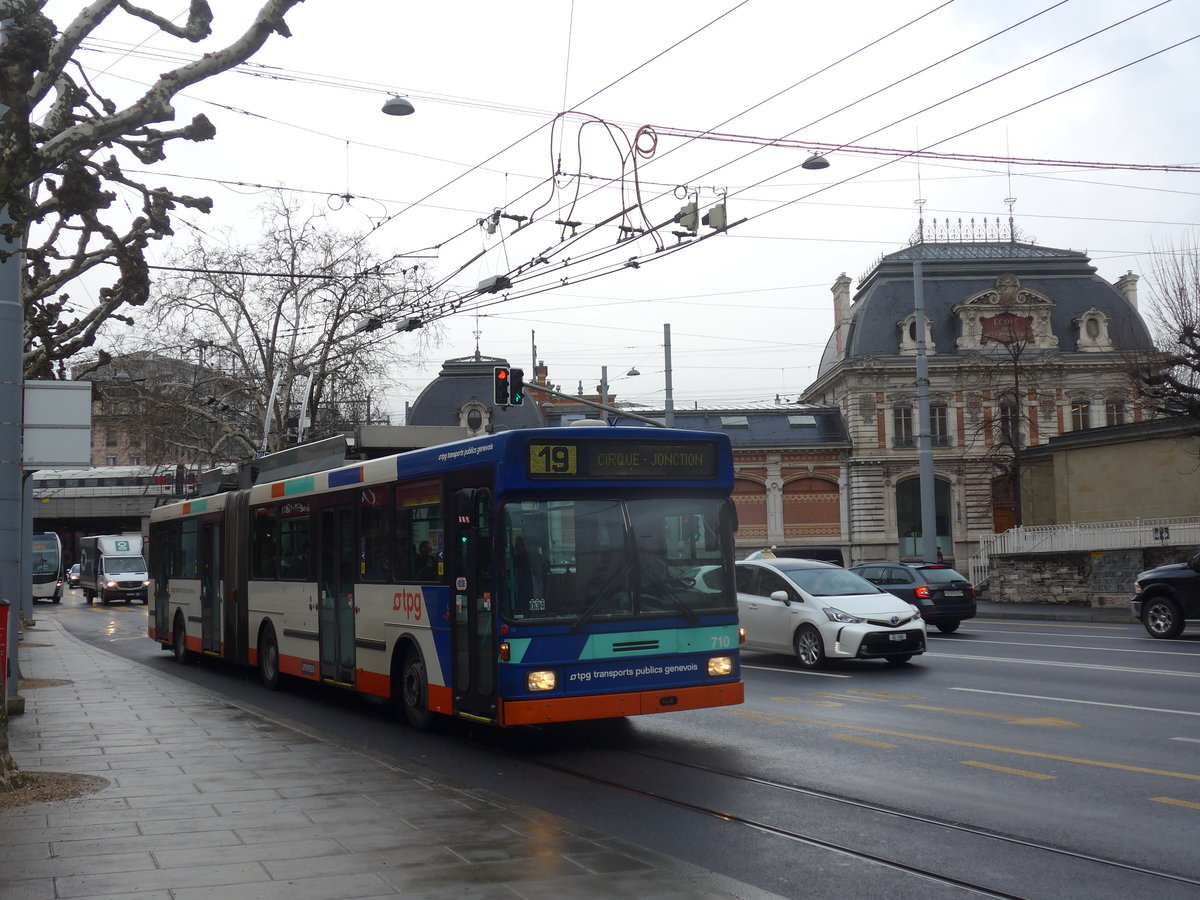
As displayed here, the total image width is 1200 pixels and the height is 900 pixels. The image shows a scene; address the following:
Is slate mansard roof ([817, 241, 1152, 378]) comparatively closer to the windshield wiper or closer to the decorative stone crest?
the decorative stone crest

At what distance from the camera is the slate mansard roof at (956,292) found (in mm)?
67812

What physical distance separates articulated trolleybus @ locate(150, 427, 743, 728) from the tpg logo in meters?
0.02

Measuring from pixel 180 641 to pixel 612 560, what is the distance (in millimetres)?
14864

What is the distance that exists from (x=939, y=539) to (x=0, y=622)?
196 feet

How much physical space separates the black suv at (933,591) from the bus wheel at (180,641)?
12.8 m

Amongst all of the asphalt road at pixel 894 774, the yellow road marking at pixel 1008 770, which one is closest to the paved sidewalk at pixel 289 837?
the asphalt road at pixel 894 774

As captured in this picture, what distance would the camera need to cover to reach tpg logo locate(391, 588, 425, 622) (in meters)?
12.4

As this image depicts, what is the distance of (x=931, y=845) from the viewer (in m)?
7.41

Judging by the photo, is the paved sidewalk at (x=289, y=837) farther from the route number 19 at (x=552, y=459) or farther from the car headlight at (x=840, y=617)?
the car headlight at (x=840, y=617)

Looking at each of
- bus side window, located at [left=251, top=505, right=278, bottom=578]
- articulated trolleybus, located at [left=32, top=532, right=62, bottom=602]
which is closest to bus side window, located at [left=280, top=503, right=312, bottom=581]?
bus side window, located at [left=251, top=505, right=278, bottom=578]

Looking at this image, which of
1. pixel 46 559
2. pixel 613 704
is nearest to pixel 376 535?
pixel 613 704

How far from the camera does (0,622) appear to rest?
10.5m

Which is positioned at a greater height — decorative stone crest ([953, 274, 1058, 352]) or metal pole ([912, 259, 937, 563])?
decorative stone crest ([953, 274, 1058, 352])

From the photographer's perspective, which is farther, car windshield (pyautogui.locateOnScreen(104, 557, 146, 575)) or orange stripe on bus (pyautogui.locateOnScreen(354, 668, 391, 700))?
car windshield (pyautogui.locateOnScreen(104, 557, 146, 575))
